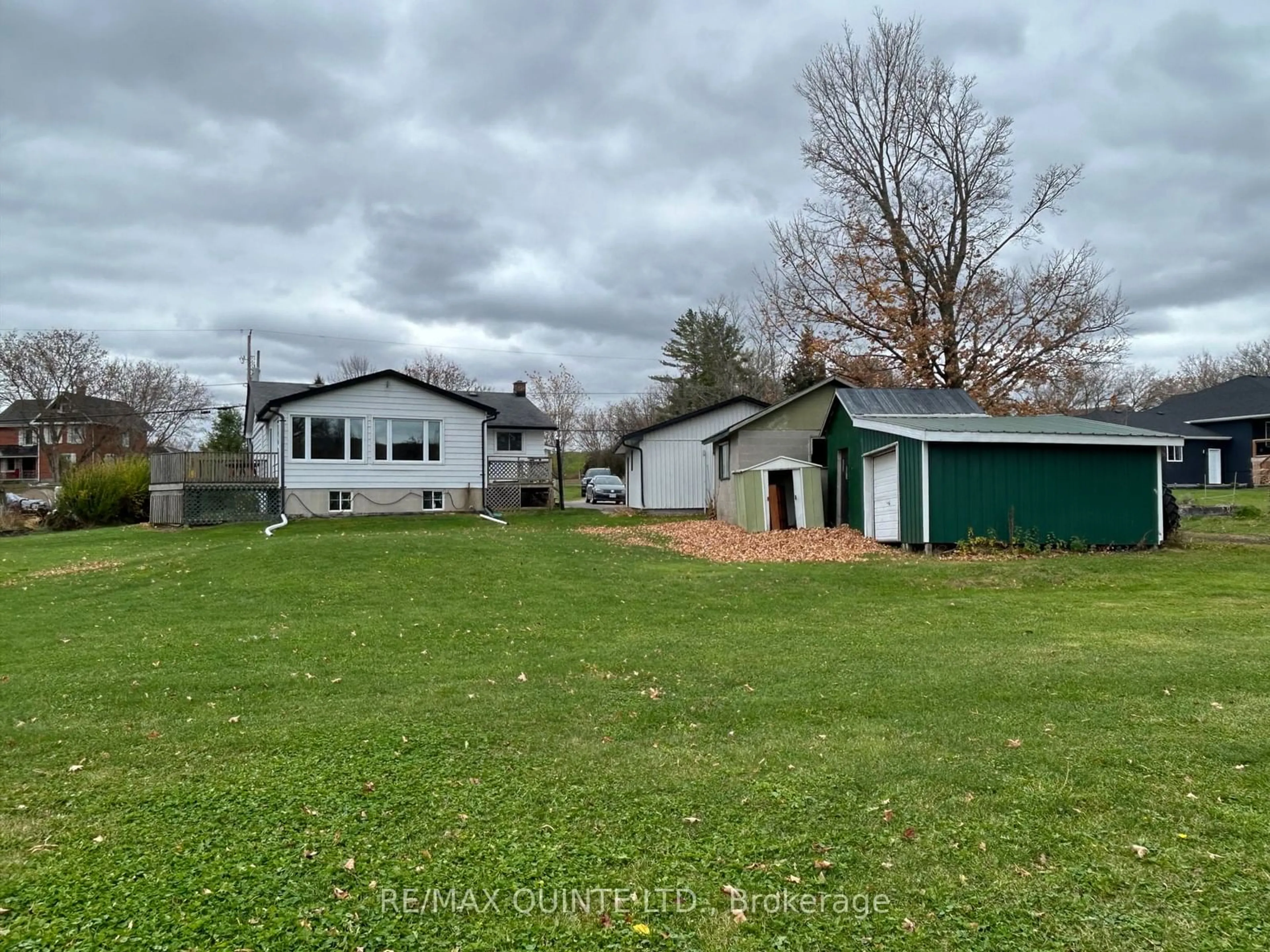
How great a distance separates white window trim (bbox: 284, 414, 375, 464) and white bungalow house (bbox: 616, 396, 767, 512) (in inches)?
349

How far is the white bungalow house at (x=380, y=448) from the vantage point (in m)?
24.1

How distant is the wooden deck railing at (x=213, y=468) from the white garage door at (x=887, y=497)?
56.3 ft

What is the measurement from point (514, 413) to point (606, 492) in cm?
564

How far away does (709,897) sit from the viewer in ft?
9.91

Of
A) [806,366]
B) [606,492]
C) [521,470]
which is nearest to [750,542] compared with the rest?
[521,470]

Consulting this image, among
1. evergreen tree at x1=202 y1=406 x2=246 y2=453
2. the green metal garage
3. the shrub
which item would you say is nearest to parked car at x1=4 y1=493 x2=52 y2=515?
the shrub

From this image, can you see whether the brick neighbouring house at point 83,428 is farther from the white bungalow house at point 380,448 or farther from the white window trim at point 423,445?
the white window trim at point 423,445

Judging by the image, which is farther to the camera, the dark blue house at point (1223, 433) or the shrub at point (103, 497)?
the dark blue house at point (1223, 433)

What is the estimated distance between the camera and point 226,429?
40.5 metres

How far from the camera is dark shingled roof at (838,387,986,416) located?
1878 cm

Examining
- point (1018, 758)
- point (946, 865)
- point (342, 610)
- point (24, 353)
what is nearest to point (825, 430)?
point (342, 610)

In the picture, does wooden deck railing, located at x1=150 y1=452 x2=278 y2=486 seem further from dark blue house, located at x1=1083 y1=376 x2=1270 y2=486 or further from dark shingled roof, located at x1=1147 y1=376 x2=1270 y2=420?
dark shingled roof, located at x1=1147 y1=376 x2=1270 y2=420

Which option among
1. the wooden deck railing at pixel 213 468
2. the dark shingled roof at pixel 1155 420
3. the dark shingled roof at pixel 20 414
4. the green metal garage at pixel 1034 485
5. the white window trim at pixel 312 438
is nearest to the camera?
the green metal garage at pixel 1034 485

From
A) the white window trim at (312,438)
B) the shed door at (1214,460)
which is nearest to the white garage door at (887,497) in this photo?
the white window trim at (312,438)
